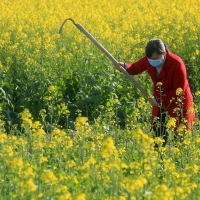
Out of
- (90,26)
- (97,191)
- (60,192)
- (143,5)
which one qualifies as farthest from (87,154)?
(143,5)

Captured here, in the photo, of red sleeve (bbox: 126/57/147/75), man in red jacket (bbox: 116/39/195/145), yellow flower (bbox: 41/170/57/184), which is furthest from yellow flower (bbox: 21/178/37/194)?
red sleeve (bbox: 126/57/147/75)

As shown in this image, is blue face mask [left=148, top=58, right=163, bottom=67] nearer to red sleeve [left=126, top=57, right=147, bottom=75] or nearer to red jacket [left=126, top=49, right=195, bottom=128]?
red jacket [left=126, top=49, right=195, bottom=128]

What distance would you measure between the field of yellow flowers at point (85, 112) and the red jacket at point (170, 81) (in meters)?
0.14

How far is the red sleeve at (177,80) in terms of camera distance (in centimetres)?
727

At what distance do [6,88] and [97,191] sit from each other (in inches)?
161

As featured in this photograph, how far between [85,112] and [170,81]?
1.85m

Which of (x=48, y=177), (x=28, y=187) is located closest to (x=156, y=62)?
(x=48, y=177)

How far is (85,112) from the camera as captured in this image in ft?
29.6

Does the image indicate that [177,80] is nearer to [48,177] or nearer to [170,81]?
[170,81]

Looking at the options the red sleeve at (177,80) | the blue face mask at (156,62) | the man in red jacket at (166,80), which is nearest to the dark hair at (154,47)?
the man in red jacket at (166,80)

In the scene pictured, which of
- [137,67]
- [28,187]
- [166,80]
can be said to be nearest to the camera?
[28,187]

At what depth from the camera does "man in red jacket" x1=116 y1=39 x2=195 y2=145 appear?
7133 mm

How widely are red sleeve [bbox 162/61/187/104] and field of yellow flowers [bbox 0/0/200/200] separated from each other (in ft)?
0.71

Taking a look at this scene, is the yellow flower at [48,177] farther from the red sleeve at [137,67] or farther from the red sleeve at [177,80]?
the red sleeve at [137,67]
